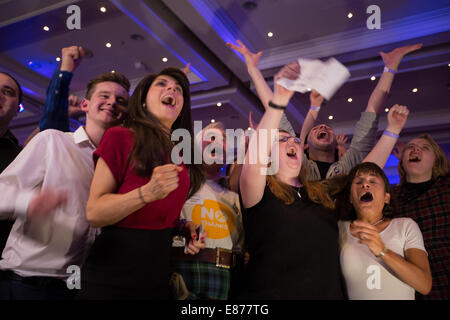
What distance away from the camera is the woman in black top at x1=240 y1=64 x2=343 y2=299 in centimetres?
125

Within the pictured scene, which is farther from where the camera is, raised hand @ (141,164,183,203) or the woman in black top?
the woman in black top

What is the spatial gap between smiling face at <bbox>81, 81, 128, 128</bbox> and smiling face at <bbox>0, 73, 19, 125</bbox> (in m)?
0.42

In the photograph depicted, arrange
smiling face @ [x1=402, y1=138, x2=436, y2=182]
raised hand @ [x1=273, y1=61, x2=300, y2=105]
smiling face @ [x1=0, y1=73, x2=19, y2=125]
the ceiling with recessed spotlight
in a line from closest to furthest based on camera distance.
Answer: raised hand @ [x1=273, y1=61, x2=300, y2=105]
smiling face @ [x1=0, y1=73, x2=19, y2=125]
smiling face @ [x1=402, y1=138, x2=436, y2=182]
the ceiling with recessed spotlight

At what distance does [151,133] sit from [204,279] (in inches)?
27.1

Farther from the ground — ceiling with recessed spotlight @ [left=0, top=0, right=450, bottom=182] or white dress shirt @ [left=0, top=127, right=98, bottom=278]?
ceiling with recessed spotlight @ [left=0, top=0, right=450, bottom=182]

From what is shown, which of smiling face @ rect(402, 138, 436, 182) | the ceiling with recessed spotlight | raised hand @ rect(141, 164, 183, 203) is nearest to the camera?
raised hand @ rect(141, 164, 183, 203)

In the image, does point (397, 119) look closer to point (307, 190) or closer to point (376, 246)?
point (307, 190)

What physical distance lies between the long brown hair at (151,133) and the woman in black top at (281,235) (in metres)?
0.25

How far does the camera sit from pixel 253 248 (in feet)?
4.42

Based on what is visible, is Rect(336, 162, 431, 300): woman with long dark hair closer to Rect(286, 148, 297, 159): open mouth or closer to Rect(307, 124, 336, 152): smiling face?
Rect(286, 148, 297, 159): open mouth

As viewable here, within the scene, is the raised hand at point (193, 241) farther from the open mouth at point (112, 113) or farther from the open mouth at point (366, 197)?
the open mouth at point (366, 197)

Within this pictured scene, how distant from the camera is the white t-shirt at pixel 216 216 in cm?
158

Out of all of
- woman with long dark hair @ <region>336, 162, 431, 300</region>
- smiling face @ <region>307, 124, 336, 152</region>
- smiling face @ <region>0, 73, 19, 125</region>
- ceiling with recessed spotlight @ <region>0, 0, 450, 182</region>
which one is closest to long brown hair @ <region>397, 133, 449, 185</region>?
smiling face @ <region>307, 124, 336, 152</region>

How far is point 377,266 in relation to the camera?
1386 millimetres
